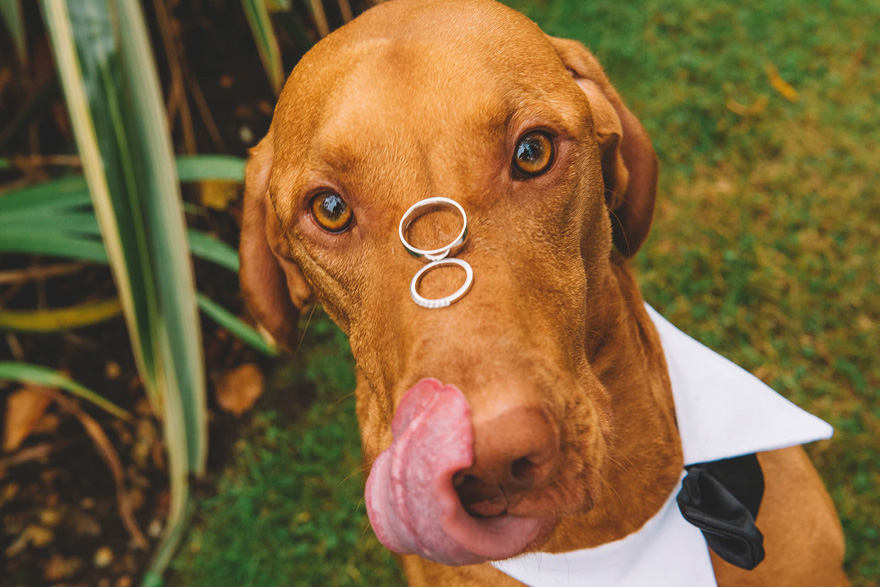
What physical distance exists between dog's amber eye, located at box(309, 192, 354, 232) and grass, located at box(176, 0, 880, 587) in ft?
6.18

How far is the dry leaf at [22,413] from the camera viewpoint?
366 cm

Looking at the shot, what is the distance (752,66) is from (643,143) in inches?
118

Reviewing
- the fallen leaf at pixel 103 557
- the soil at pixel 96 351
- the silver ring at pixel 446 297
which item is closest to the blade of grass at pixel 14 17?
the soil at pixel 96 351

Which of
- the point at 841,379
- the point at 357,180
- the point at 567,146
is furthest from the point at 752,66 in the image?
the point at 357,180

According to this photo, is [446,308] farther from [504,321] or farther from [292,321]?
[292,321]

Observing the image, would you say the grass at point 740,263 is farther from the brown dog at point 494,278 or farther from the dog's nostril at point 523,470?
the dog's nostril at point 523,470

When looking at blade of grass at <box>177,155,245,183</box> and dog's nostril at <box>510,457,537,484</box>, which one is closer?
dog's nostril at <box>510,457,537,484</box>

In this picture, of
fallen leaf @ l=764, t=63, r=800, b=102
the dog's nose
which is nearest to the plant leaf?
the dog's nose

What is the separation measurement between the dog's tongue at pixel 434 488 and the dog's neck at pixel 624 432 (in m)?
0.62

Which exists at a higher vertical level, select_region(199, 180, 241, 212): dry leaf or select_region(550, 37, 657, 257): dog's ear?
select_region(550, 37, 657, 257): dog's ear

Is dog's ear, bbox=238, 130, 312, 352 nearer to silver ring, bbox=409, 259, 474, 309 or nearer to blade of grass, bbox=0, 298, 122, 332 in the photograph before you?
silver ring, bbox=409, 259, 474, 309

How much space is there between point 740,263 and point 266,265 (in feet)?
9.43

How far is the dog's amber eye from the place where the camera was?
68.1 inches

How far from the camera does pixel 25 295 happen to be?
3838 millimetres
